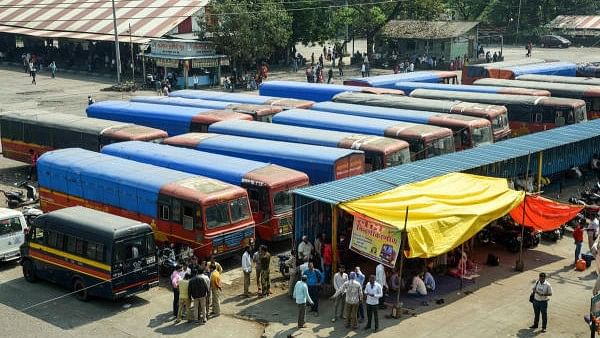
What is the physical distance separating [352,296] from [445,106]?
18.0 metres

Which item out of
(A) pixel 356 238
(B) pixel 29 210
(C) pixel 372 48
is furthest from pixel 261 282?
(C) pixel 372 48

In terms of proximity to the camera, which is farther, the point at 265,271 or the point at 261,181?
the point at 261,181

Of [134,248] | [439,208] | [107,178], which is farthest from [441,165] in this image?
[107,178]

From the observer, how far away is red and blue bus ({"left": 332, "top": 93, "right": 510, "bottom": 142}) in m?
32.7

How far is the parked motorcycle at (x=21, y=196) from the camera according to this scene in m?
28.2

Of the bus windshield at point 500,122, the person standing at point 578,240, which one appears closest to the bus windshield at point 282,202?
the person standing at point 578,240

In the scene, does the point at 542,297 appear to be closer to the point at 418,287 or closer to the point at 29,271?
the point at 418,287

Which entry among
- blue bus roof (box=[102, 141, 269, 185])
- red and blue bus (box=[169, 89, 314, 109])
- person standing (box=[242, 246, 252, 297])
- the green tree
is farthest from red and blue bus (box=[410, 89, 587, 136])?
A: the green tree

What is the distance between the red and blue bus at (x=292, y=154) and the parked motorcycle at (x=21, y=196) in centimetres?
530

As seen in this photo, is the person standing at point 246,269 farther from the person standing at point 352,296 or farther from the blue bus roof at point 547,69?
the blue bus roof at point 547,69

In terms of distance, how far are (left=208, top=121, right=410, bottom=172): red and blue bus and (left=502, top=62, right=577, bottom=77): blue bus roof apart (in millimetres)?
23522

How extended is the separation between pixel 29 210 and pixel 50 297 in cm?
634

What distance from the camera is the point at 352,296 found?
1738cm

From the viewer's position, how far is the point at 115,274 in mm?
18719
